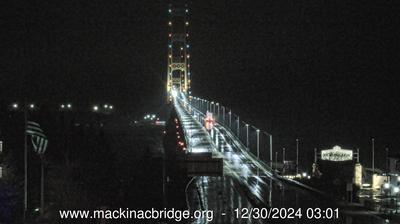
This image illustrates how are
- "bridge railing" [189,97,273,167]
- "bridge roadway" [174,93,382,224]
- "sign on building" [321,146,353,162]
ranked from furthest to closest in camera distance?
"bridge railing" [189,97,273,167]
"sign on building" [321,146,353,162]
"bridge roadway" [174,93,382,224]

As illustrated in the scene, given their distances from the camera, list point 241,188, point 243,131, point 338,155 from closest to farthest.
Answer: point 241,188 < point 338,155 < point 243,131

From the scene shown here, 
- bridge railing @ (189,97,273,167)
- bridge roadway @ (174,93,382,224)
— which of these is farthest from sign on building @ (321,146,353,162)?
bridge roadway @ (174,93,382,224)

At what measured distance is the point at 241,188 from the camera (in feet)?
165

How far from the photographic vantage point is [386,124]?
164500 millimetres

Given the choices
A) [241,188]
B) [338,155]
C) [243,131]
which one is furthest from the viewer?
[243,131]

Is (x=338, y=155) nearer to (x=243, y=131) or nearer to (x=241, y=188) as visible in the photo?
(x=241, y=188)

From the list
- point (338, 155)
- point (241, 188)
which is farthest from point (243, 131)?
point (241, 188)

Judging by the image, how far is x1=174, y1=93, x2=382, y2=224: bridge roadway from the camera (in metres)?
39.7

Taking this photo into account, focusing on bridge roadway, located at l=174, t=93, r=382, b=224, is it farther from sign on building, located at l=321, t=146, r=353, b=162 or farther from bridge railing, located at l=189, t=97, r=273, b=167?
sign on building, located at l=321, t=146, r=353, b=162

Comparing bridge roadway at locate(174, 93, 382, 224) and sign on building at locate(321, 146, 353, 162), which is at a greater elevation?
sign on building at locate(321, 146, 353, 162)

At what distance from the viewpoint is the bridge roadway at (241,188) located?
39.7m

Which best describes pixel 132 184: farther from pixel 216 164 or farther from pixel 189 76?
pixel 189 76

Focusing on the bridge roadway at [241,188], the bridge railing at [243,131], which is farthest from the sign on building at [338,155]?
the bridge roadway at [241,188]

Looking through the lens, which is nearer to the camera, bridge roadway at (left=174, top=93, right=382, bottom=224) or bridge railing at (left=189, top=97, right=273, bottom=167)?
bridge roadway at (left=174, top=93, right=382, bottom=224)
